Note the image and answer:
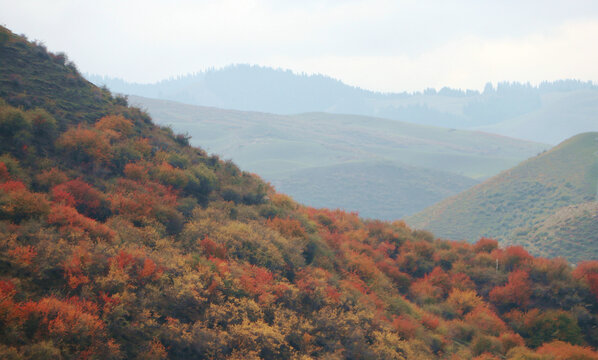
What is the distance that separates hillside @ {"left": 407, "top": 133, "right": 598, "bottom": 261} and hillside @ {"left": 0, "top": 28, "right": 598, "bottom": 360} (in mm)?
38811

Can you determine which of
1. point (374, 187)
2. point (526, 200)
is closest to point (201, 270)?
point (526, 200)

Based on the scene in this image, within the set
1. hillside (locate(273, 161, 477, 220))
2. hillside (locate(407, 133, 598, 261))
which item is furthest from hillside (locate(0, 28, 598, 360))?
hillside (locate(273, 161, 477, 220))

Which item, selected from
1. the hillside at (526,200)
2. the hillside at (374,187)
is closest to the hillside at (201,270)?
the hillside at (526,200)

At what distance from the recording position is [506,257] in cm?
1953

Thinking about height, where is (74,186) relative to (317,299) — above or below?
above

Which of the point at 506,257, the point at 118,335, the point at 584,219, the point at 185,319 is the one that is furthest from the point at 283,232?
the point at 584,219

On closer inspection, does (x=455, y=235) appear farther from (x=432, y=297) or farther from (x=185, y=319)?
(x=185, y=319)

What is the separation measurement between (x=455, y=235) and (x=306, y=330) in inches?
2705

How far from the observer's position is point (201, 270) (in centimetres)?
1072

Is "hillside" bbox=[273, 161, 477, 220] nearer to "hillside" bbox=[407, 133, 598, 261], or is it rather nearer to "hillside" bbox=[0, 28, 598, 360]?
"hillside" bbox=[407, 133, 598, 261]

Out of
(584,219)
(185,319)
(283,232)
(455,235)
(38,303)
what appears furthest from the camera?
(455,235)

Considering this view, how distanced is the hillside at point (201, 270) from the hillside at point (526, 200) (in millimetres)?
38811

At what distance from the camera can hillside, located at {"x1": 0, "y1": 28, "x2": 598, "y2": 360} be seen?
8.43 meters

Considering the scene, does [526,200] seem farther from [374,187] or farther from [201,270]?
[374,187]
